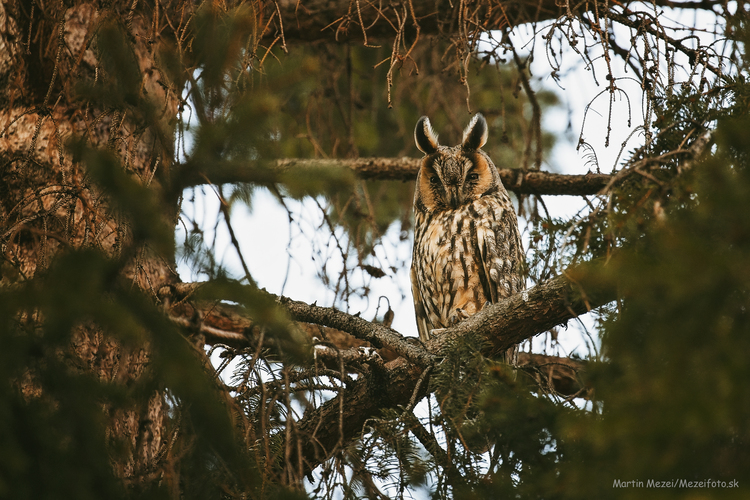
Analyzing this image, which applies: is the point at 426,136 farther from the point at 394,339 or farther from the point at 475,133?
the point at 394,339

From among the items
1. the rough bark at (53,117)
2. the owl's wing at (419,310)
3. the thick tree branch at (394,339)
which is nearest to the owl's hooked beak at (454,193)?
the owl's wing at (419,310)

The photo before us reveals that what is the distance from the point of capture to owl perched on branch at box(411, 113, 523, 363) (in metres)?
3.38

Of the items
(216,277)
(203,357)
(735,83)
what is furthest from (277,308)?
(735,83)

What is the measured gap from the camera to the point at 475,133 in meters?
3.71

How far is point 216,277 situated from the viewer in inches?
46.4

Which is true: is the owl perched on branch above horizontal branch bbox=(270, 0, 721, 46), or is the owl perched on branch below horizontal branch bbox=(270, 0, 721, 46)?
below

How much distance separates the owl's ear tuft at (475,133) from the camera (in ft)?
12.0

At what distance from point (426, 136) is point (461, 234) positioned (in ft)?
2.46

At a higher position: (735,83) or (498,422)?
(735,83)

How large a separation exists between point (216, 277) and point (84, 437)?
1.35ft

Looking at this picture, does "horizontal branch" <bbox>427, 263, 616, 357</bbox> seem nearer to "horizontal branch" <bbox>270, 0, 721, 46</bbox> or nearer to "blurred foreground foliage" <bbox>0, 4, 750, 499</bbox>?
"blurred foreground foliage" <bbox>0, 4, 750, 499</bbox>

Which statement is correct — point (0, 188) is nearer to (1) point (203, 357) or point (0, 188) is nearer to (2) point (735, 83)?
(1) point (203, 357)

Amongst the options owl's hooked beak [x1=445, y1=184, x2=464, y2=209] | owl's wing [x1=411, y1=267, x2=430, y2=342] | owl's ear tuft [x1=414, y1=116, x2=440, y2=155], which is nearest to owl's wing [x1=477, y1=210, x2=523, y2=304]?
owl's hooked beak [x1=445, y1=184, x2=464, y2=209]

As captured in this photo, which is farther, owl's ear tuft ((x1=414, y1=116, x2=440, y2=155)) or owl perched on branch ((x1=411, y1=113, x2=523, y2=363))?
owl's ear tuft ((x1=414, y1=116, x2=440, y2=155))
